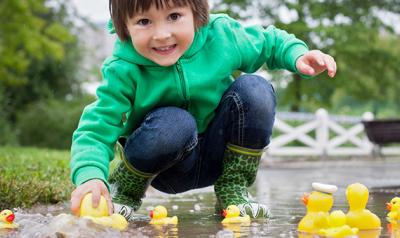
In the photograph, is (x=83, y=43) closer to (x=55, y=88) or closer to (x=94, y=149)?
(x=55, y=88)

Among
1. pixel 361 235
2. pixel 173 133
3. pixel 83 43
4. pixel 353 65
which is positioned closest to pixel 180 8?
pixel 173 133

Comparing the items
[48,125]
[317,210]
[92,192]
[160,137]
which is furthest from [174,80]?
[48,125]

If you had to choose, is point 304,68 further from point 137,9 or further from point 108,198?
point 108,198

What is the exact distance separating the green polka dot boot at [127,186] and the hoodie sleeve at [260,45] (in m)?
0.72

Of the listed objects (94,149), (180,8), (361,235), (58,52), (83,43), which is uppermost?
(83,43)

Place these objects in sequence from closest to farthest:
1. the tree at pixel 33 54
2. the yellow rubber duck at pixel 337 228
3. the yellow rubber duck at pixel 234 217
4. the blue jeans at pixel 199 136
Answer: the yellow rubber duck at pixel 337 228 → the yellow rubber duck at pixel 234 217 → the blue jeans at pixel 199 136 → the tree at pixel 33 54

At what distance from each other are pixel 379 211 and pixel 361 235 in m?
0.92

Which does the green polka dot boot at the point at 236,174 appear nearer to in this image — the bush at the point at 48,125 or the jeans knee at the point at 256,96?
the jeans knee at the point at 256,96

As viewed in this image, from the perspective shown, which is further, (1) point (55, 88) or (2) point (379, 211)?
(1) point (55, 88)

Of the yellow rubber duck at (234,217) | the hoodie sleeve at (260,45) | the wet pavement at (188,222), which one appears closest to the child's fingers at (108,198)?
the wet pavement at (188,222)

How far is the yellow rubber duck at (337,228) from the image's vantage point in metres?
2.23

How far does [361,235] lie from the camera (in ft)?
7.71

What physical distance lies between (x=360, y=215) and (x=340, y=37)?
1415cm

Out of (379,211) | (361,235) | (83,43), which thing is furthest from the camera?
(83,43)
